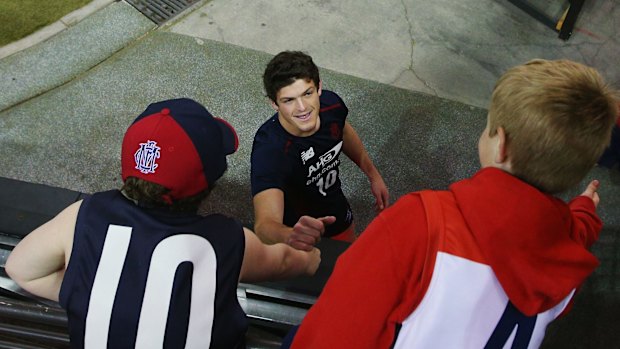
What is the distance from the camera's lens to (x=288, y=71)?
2.35m

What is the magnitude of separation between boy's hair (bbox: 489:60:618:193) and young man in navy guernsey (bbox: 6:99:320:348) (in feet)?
2.53

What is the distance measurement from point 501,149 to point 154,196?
35.7 inches

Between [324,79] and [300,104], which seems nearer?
[300,104]

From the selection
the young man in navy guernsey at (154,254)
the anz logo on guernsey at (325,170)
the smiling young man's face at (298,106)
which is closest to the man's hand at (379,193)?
the anz logo on guernsey at (325,170)

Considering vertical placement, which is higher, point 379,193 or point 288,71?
point 288,71

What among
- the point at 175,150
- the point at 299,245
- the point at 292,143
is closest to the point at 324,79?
Answer: the point at 292,143

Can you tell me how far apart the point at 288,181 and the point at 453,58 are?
2.26m

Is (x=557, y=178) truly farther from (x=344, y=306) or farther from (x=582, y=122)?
(x=344, y=306)

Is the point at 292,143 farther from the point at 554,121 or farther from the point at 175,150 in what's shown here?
the point at 554,121

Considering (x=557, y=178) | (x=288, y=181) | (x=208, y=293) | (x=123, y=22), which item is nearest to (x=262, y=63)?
(x=123, y=22)

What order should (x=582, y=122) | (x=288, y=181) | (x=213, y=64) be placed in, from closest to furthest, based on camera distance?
1. (x=582, y=122)
2. (x=288, y=181)
3. (x=213, y=64)

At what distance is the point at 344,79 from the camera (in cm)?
397

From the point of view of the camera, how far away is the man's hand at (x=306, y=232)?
192 centimetres

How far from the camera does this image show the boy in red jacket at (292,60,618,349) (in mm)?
1169
